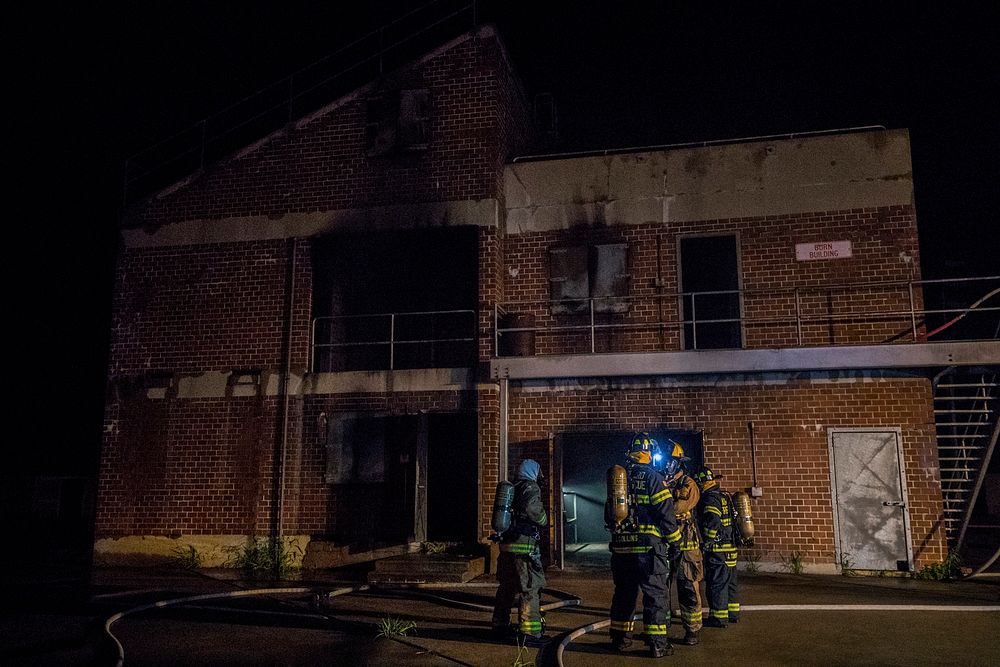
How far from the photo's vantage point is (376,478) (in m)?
11.5

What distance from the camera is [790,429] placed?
34.8 ft

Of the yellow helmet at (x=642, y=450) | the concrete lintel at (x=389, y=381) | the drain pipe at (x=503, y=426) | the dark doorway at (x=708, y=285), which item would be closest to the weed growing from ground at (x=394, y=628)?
the yellow helmet at (x=642, y=450)

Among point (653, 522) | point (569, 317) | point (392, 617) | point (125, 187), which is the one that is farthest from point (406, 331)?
point (653, 522)

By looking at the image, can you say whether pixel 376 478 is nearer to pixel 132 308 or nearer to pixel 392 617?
pixel 392 617

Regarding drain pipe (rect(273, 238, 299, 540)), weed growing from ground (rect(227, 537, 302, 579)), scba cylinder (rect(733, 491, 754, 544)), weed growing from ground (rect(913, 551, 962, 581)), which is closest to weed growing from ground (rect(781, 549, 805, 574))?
weed growing from ground (rect(913, 551, 962, 581))

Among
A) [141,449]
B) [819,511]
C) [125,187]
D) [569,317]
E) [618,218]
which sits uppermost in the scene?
[125,187]

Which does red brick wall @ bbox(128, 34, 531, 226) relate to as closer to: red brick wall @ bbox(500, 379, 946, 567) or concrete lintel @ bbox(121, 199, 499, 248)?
concrete lintel @ bbox(121, 199, 499, 248)

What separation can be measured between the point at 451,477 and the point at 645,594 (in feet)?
25.5

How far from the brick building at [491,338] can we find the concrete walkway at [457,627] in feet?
6.13

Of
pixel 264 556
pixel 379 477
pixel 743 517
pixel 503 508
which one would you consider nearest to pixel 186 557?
pixel 264 556

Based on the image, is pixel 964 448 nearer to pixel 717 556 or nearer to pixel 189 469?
pixel 717 556

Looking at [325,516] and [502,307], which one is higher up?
[502,307]

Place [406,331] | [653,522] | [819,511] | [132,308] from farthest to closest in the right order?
[406,331], [132,308], [819,511], [653,522]

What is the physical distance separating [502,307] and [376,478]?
330cm
